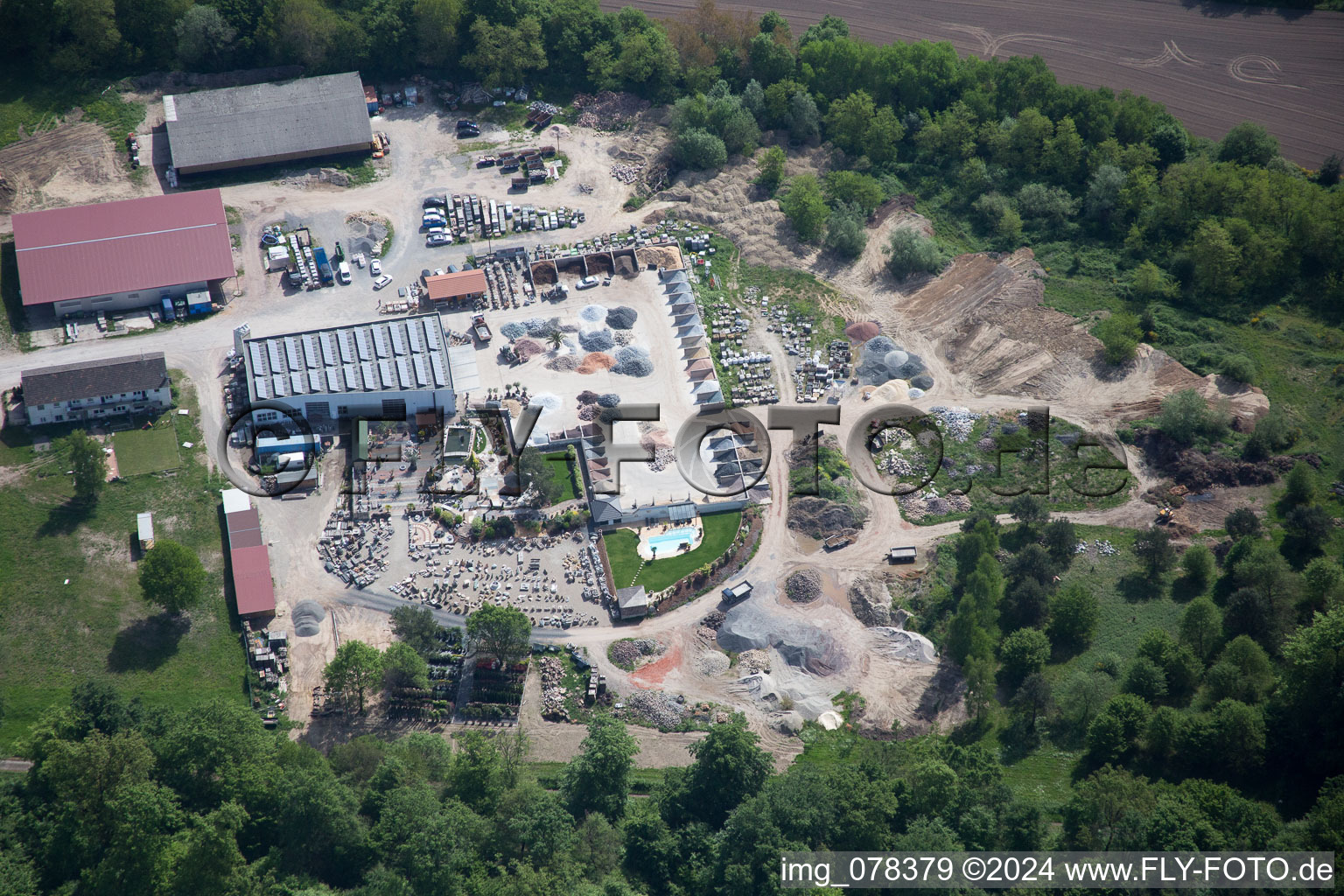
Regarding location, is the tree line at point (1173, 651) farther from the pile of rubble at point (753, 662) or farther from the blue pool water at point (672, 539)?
the blue pool water at point (672, 539)

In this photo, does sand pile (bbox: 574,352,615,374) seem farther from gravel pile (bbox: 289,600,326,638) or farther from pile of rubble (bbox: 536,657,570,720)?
gravel pile (bbox: 289,600,326,638)

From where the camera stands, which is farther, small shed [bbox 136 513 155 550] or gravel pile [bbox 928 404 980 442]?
gravel pile [bbox 928 404 980 442]

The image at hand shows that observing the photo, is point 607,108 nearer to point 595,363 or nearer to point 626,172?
point 626,172

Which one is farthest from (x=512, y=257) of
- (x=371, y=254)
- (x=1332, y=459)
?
(x=1332, y=459)

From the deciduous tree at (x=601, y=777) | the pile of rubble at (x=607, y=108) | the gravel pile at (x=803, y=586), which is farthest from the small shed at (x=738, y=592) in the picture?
the pile of rubble at (x=607, y=108)

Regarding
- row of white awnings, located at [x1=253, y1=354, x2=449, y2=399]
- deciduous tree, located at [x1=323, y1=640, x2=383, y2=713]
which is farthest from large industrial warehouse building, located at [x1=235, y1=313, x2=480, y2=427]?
deciduous tree, located at [x1=323, y1=640, x2=383, y2=713]
